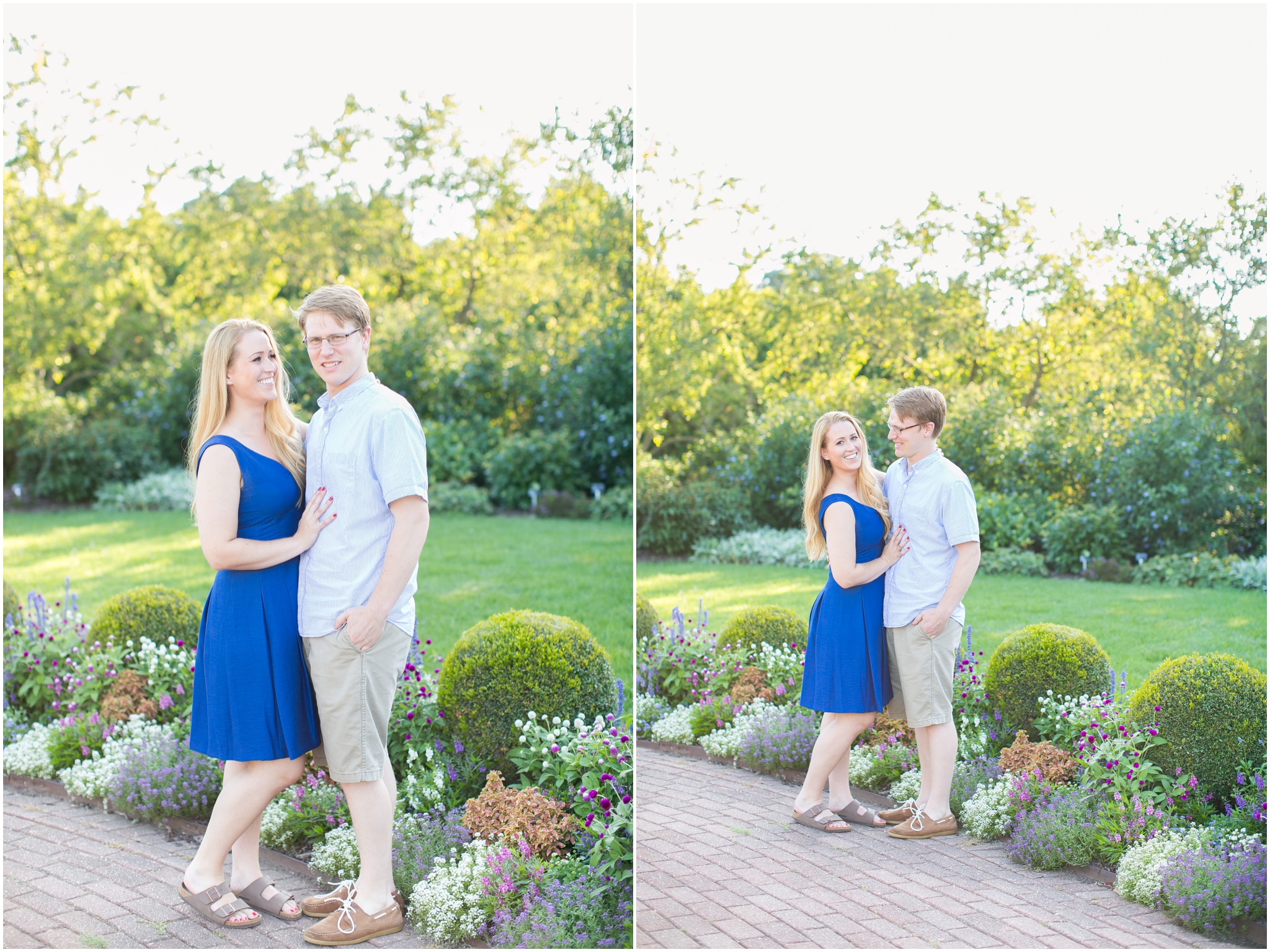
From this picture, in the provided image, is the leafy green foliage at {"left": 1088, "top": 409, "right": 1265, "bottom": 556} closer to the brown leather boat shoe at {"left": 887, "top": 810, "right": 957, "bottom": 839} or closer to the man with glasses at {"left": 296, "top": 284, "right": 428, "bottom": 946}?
the brown leather boat shoe at {"left": 887, "top": 810, "right": 957, "bottom": 839}

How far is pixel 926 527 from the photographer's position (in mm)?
3500

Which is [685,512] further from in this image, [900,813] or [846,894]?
[846,894]

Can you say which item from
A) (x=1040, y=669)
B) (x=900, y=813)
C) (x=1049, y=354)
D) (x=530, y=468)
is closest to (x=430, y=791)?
(x=900, y=813)

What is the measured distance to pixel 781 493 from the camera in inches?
206

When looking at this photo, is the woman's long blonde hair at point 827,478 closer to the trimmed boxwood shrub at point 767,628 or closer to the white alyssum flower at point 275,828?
the trimmed boxwood shrub at point 767,628

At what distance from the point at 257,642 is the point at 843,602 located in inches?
78.1

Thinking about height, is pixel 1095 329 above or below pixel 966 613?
above

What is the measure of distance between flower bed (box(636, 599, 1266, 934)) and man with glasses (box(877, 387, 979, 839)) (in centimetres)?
21

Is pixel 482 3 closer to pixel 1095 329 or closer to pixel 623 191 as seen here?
pixel 623 191

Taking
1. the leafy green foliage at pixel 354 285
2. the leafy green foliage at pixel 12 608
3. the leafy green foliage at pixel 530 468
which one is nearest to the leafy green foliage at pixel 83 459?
the leafy green foliage at pixel 354 285

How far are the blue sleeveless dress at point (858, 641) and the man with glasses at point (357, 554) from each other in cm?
156

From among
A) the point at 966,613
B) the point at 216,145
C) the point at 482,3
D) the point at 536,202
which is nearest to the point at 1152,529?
the point at 966,613

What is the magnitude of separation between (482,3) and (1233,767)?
276 inches

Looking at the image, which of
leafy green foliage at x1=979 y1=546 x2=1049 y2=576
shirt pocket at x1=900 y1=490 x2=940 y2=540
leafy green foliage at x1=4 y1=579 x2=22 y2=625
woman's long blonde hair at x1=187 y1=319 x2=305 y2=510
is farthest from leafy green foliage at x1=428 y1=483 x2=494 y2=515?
woman's long blonde hair at x1=187 y1=319 x2=305 y2=510
